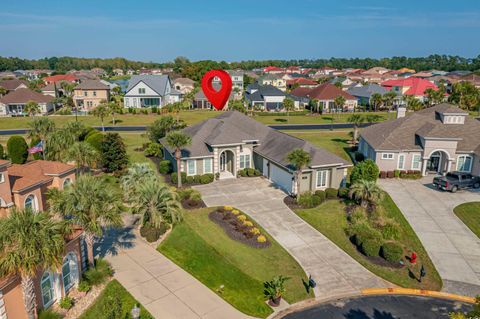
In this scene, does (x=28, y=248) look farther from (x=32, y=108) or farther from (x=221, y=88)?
(x=32, y=108)

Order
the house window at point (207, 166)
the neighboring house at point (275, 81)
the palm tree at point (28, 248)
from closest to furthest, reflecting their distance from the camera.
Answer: the palm tree at point (28, 248)
the house window at point (207, 166)
the neighboring house at point (275, 81)

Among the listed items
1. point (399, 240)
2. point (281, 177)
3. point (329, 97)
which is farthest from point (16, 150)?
point (329, 97)

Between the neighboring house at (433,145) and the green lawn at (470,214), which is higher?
the neighboring house at (433,145)

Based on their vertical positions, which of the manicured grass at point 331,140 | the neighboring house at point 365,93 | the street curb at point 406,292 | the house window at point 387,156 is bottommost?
the street curb at point 406,292

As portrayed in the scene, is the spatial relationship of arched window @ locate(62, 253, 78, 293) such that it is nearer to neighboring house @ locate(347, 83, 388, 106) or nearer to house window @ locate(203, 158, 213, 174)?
house window @ locate(203, 158, 213, 174)

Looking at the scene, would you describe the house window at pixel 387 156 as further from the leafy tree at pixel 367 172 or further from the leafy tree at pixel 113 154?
the leafy tree at pixel 113 154

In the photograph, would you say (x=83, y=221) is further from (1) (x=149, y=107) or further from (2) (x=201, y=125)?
(1) (x=149, y=107)

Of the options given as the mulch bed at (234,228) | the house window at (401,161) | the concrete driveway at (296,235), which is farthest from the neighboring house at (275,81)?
the mulch bed at (234,228)
